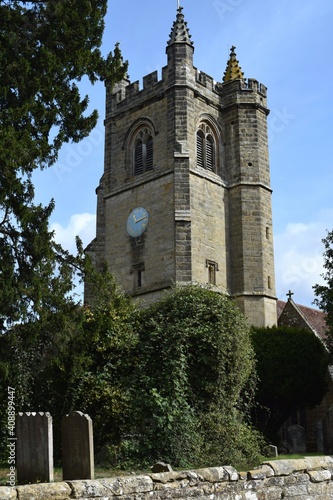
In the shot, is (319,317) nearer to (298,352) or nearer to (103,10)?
(298,352)

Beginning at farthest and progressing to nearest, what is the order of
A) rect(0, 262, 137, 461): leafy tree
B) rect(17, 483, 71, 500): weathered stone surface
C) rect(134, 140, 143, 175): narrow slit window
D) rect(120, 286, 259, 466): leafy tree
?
rect(134, 140, 143, 175): narrow slit window
rect(0, 262, 137, 461): leafy tree
rect(120, 286, 259, 466): leafy tree
rect(17, 483, 71, 500): weathered stone surface

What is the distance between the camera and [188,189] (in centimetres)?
2834

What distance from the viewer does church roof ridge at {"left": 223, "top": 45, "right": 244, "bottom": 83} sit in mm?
34312

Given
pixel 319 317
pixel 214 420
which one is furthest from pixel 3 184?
pixel 319 317

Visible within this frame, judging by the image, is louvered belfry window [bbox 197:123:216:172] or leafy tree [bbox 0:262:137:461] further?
louvered belfry window [bbox 197:123:216:172]

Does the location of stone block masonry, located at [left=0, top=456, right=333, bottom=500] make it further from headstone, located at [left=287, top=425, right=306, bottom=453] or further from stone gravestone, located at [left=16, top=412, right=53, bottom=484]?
headstone, located at [left=287, top=425, right=306, bottom=453]

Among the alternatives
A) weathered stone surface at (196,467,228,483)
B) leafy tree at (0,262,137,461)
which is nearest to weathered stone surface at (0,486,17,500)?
weathered stone surface at (196,467,228,483)

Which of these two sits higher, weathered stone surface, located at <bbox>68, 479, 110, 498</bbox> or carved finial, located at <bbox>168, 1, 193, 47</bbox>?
carved finial, located at <bbox>168, 1, 193, 47</bbox>

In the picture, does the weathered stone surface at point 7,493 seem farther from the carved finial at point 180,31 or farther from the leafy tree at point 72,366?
the carved finial at point 180,31

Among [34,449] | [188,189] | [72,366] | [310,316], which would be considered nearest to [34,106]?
[72,366]

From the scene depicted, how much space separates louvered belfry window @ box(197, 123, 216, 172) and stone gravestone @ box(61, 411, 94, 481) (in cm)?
2292

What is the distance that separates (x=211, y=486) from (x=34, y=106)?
8.74 meters

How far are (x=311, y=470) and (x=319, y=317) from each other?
2647 cm

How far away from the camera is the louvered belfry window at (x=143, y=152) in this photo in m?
30.8
